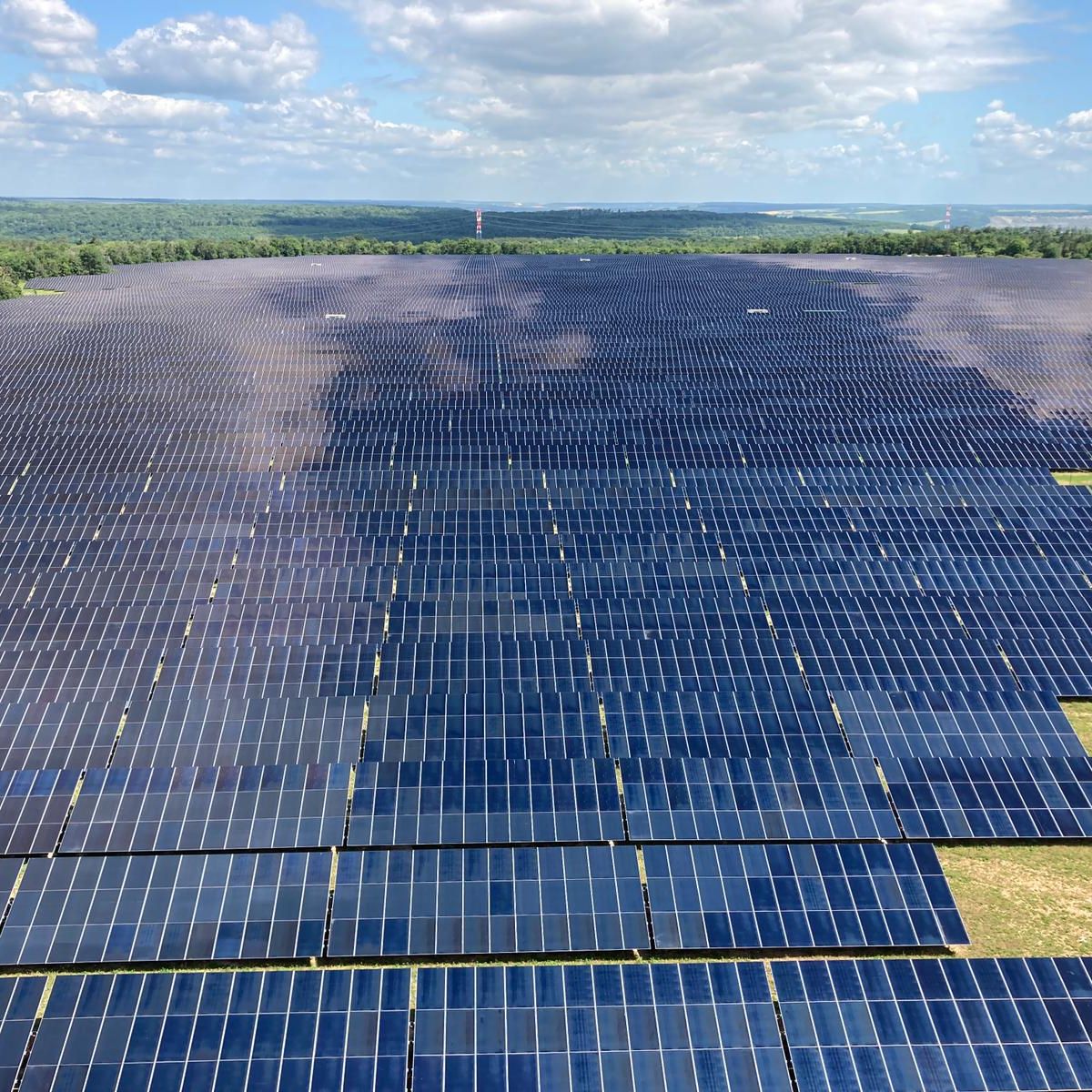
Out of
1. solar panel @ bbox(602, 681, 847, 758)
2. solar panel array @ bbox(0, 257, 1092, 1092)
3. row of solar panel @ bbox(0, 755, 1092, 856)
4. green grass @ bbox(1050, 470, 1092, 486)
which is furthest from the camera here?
green grass @ bbox(1050, 470, 1092, 486)

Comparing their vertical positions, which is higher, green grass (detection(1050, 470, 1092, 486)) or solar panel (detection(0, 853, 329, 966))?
green grass (detection(1050, 470, 1092, 486))

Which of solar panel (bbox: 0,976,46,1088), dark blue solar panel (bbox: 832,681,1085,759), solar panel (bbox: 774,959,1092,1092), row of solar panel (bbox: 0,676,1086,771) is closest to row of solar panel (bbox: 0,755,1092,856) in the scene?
row of solar panel (bbox: 0,676,1086,771)

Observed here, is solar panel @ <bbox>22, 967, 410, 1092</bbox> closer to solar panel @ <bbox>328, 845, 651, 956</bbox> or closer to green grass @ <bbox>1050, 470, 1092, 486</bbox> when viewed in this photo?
solar panel @ <bbox>328, 845, 651, 956</bbox>

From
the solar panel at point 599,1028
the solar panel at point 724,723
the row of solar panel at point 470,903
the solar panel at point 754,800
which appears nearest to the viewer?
the solar panel at point 599,1028

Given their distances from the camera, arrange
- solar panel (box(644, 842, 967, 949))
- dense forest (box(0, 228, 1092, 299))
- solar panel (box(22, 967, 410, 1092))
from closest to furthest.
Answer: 1. solar panel (box(22, 967, 410, 1092))
2. solar panel (box(644, 842, 967, 949))
3. dense forest (box(0, 228, 1092, 299))

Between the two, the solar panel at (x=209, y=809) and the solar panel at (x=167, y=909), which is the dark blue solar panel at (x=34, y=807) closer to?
the solar panel at (x=209, y=809)

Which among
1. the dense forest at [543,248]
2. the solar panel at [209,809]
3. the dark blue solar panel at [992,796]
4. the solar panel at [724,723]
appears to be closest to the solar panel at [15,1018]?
the solar panel at [209,809]
